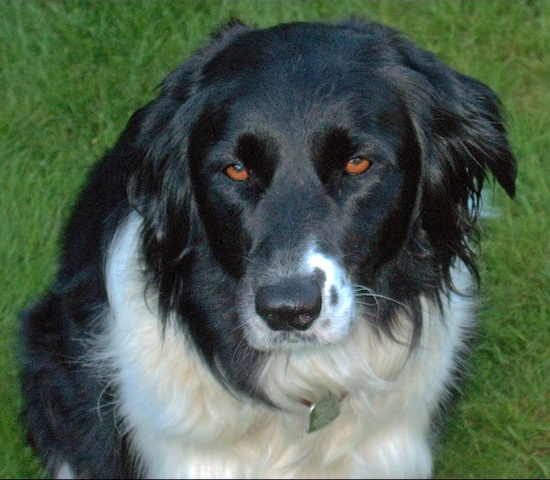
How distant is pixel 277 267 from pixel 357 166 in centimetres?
35

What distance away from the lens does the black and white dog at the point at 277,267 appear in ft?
8.98

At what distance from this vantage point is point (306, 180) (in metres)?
2.73

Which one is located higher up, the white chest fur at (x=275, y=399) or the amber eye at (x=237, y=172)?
the amber eye at (x=237, y=172)

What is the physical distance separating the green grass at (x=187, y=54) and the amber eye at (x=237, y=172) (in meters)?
1.56

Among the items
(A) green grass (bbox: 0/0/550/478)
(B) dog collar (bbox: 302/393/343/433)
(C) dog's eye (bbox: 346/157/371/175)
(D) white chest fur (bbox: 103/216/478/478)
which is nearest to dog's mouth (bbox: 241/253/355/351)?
(C) dog's eye (bbox: 346/157/371/175)

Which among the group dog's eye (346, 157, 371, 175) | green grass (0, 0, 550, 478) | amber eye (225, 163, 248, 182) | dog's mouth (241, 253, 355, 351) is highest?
dog's eye (346, 157, 371, 175)

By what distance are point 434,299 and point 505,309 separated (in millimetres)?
1164

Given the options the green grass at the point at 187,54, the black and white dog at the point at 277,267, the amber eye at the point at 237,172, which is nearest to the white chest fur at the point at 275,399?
the black and white dog at the point at 277,267

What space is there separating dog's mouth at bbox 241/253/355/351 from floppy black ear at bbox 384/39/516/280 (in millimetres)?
440

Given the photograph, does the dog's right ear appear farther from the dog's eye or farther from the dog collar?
the dog collar

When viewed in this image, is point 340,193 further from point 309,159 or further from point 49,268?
point 49,268

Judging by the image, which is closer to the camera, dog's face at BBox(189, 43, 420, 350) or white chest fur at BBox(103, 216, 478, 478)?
dog's face at BBox(189, 43, 420, 350)

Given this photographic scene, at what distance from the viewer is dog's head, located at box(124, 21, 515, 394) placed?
8.90ft

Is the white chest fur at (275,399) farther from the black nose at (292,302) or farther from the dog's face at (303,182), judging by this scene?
the black nose at (292,302)
